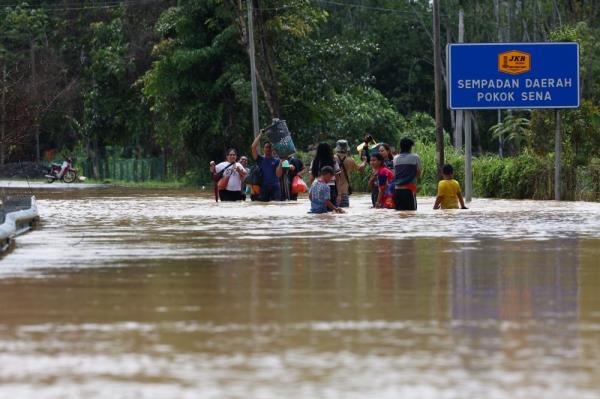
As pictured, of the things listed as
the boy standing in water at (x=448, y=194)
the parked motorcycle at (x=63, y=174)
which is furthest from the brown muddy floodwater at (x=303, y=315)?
the parked motorcycle at (x=63, y=174)

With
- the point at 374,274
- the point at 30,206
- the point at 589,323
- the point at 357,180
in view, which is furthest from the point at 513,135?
the point at 589,323

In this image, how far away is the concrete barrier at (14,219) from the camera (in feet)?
67.8

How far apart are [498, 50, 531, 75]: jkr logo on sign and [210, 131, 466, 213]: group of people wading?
420 cm

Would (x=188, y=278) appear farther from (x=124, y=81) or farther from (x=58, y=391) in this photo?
(x=124, y=81)

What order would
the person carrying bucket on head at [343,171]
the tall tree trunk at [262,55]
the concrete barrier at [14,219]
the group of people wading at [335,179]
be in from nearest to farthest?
the concrete barrier at [14,219] → the group of people wading at [335,179] → the person carrying bucket on head at [343,171] → the tall tree trunk at [262,55]

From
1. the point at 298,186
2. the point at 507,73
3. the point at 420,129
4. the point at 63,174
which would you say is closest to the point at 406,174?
the point at 298,186

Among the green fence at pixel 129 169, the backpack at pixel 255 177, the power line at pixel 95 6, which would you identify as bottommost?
the green fence at pixel 129 169

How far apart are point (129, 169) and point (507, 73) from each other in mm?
49727

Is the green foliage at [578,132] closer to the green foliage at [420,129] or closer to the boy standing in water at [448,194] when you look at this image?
the boy standing in water at [448,194]

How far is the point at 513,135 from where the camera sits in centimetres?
4959

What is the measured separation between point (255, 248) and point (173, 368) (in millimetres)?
11119

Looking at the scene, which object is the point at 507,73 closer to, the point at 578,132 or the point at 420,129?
the point at 578,132

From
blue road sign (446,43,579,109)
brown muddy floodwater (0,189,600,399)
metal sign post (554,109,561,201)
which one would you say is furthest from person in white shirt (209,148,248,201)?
brown muddy floodwater (0,189,600,399)

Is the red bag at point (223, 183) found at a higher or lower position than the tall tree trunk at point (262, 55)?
lower
